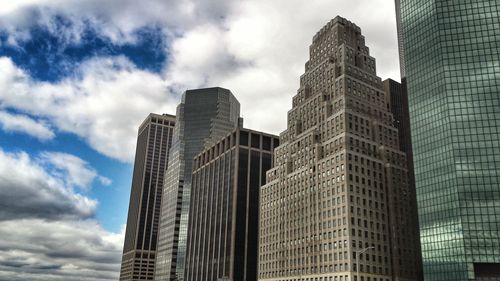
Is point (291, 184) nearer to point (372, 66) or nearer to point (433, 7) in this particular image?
point (372, 66)

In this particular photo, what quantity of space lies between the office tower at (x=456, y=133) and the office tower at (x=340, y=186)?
1874cm

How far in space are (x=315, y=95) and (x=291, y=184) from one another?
3682cm

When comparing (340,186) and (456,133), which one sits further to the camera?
(340,186)

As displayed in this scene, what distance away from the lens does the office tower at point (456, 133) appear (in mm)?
129125

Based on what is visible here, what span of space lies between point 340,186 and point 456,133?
130 ft

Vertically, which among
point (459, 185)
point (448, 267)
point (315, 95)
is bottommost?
point (448, 267)

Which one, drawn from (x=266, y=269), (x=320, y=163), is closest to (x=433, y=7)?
(x=320, y=163)

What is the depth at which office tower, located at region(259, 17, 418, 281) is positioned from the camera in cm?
15250

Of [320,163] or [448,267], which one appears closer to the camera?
[448,267]

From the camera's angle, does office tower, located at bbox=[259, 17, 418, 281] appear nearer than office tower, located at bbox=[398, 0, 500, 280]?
No

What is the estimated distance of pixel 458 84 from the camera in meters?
142

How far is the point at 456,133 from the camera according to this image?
13838 centimetres

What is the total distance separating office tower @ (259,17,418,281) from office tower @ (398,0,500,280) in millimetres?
18737

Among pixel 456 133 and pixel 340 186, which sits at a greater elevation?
pixel 456 133
